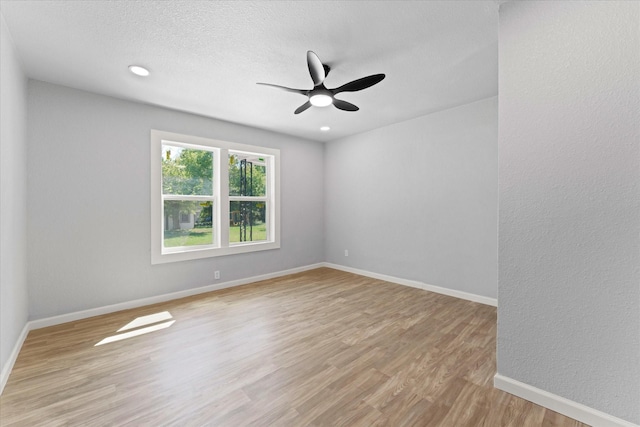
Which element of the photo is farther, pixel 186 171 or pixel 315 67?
pixel 186 171

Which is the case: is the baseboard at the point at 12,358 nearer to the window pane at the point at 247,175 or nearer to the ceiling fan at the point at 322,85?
the window pane at the point at 247,175

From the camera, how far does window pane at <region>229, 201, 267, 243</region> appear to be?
4504 mm

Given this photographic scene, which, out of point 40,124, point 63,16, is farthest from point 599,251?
point 40,124

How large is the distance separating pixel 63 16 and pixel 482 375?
3992mm

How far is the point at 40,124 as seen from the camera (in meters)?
2.82

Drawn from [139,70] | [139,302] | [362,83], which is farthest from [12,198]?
[362,83]

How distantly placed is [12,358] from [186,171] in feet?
8.46

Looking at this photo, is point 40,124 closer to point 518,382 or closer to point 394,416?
point 394,416

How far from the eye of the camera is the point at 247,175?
4664 millimetres

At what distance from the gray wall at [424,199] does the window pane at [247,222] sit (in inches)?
57.9

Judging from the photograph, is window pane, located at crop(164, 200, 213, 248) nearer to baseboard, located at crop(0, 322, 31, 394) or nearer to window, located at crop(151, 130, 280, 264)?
window, located at crop(151, 130, 280, 264)

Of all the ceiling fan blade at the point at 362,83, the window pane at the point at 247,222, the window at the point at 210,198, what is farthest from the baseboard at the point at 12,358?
the ceiling fan blade at the point at 362,83

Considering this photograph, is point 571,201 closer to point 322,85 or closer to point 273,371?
point 322,85

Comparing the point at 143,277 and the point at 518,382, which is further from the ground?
the point at 143,277
